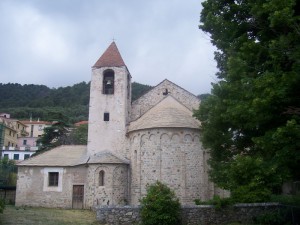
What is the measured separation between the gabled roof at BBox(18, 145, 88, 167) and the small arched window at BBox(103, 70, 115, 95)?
5349mm

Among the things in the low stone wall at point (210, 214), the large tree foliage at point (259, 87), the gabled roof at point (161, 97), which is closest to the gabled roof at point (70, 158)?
the gabled roof at point (161, 97)

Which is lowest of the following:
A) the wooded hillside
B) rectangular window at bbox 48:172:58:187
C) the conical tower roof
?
rectangular window at bbox 48:172:58:187

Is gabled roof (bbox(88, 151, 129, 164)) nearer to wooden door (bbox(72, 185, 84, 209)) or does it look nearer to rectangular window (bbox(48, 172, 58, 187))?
wooden door (bbox(72, 185, 84, 209))

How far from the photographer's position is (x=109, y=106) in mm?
27000

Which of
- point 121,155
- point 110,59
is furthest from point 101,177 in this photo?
point 110,59

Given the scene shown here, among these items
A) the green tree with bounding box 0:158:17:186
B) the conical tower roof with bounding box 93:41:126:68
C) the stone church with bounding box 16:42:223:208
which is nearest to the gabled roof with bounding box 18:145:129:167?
the stone church with bounding box 16:42:223:208

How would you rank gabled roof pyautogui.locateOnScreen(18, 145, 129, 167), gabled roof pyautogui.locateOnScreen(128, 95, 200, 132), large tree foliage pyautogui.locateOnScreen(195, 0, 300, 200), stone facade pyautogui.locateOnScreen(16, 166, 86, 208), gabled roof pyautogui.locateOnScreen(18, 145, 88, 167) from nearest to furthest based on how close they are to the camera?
1. large tree foliage pyautogui.locateOnScreen(195, 0, 300, 200)
2. gabled roof pyautogui.locateOnScreen(128, 95, 200, 132)
3. gabled roof pyautogui.locateOnScreen(18, 145, 129, 167)
4. stone facade pyautogui.locateOnScreen(16, 166, 86, 208)
5. gabled roof pyautogui.locateOnScreen(18, 145, 88, 167)

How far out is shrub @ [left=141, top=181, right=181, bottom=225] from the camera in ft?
43.9

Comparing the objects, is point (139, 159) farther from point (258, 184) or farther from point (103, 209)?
point (258, 184)

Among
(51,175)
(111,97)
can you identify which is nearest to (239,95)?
(111,97)

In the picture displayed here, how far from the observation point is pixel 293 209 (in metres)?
12.6

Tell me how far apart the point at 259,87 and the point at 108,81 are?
65.9 feet

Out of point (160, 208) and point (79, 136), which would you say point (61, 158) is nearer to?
point (160, 208)

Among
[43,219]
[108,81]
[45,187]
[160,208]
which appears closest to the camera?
[160,208]
